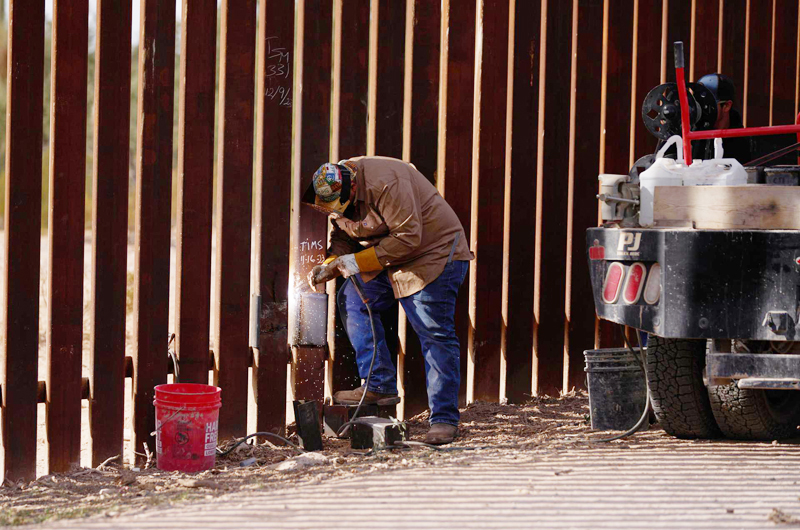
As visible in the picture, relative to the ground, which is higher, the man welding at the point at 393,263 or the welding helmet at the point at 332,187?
the welding helmet at the point at 332,187

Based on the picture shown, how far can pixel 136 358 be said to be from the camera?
5.22 meters

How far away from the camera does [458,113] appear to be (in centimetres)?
619

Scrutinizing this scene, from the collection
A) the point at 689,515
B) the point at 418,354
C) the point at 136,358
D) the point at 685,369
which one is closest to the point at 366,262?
the point at 418,354

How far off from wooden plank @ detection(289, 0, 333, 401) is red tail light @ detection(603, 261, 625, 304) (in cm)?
181

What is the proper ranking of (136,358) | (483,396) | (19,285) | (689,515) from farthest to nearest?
(483,396) < (136,358) < (19,285) < (689,515)

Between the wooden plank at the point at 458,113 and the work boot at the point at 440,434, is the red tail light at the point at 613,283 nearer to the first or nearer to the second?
the work boot at the point at 440,434

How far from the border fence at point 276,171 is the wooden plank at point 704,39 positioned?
0.75 ft

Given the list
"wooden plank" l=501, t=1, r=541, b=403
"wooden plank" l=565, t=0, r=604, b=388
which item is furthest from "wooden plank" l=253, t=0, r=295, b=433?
"wooden plank" l=565, t=0, r=604, b=388

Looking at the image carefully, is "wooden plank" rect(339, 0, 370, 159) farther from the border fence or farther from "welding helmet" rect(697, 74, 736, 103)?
"welding helmet" rect(697, 74, 736, 103)

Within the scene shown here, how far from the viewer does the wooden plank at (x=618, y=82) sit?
22.9ft

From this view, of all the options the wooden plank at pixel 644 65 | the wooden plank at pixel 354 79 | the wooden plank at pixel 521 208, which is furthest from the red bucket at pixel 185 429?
the wooden plank at pixel 644 65

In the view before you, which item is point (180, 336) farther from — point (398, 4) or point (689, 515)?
point (689, 515)

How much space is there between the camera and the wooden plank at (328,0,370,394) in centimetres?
575

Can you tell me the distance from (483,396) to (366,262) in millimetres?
1540
